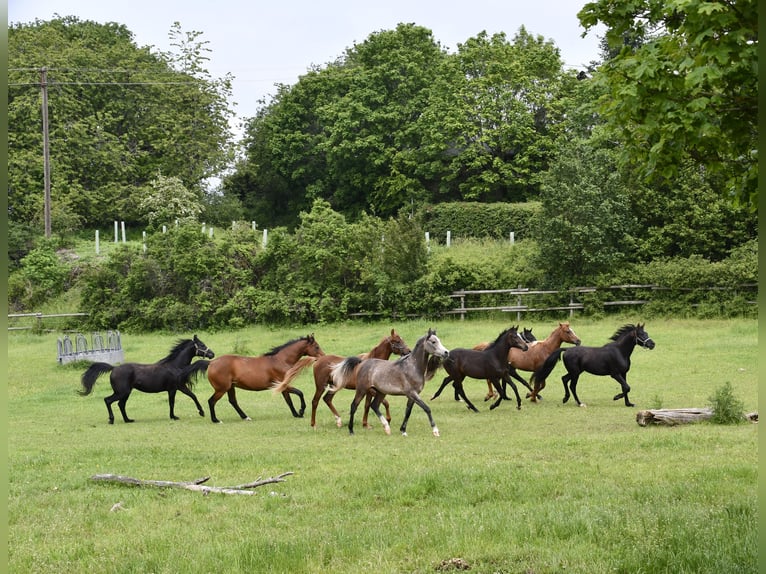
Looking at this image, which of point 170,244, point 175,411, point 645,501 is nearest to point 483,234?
point 170,244

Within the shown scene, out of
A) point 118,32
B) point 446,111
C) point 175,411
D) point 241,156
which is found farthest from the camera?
point 118,32

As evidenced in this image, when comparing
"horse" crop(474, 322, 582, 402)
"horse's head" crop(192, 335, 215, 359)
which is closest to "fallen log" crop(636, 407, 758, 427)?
"horse" crop(474, 322, 582, 402)

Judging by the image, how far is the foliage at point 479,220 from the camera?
40562 millimetres

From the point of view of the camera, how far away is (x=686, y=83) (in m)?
5.14

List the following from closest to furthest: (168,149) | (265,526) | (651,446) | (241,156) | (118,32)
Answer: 1. (265,526)
2. (651,446)
3. (168,149)
4. (241,156)
5. (118,32)

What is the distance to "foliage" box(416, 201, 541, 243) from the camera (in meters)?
40.6

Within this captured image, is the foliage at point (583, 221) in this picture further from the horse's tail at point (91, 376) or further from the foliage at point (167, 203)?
the foliage at point (167, 203)

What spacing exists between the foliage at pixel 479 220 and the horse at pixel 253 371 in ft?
Answer: 77.6

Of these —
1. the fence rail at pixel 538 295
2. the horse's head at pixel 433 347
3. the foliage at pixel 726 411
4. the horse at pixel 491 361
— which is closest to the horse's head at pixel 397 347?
the horse at pixel 491 361

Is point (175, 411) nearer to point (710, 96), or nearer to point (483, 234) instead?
point (710, 96)

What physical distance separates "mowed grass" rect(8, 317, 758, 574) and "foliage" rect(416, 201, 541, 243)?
23.8 metres

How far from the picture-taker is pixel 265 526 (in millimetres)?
7309

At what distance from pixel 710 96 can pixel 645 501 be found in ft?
12.3

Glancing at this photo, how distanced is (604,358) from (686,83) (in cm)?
1236
